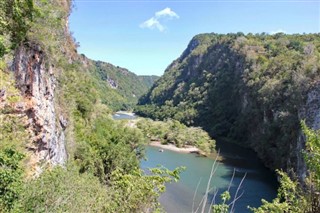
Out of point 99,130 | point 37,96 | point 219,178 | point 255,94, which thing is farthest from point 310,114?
point 255,94

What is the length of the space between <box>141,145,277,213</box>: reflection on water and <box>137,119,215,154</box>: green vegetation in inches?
165

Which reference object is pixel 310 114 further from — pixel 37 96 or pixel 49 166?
pixel 37 96

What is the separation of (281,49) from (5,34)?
90.4 m

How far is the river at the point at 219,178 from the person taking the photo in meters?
39.8

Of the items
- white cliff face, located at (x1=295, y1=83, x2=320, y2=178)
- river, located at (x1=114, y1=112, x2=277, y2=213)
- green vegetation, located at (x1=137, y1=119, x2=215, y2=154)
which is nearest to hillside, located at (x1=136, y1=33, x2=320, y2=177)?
white cliff face, located at (x1=295, y1=83, x2=320, y2=178)

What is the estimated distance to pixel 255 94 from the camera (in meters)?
78.4

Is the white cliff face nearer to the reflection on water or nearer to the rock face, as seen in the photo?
the reflection on water

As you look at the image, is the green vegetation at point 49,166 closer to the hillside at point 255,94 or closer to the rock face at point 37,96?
the rock face at point 37,96

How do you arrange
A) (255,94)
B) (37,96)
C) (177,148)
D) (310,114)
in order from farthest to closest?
1. (255,94)
2. (177,148)
3. (310,114)
4. (37,96)

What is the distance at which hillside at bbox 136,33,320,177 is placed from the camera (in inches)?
1885

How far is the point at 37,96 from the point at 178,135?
62.5 metres

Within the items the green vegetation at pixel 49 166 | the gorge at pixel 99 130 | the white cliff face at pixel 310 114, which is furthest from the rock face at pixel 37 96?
the white cliff face at pixel 310 114

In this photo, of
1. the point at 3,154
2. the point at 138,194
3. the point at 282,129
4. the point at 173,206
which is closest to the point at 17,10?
the point at 3,154

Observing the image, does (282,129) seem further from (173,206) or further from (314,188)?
(314,188)
